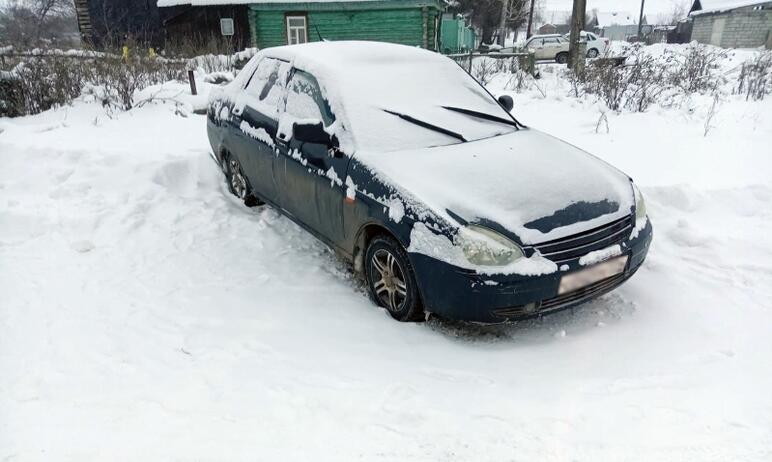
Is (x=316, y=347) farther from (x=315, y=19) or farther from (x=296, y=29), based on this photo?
(x=296, y=29)

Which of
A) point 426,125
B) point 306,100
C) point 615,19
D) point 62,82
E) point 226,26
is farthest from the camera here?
point 615,19

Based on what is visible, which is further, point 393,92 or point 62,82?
point 62,82

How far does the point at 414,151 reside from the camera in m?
3.51

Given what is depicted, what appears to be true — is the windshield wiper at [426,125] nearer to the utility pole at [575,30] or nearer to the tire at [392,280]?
the tire at [392,280]

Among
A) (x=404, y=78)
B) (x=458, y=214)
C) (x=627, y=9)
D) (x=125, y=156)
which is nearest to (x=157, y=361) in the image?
(x=458, y=214)

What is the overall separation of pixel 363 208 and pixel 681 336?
2.12m

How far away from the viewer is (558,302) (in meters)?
2.93

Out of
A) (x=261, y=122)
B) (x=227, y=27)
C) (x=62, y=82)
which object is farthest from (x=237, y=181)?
(x=227, y=27)

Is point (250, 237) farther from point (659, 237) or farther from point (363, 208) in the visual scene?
point (659, 237)

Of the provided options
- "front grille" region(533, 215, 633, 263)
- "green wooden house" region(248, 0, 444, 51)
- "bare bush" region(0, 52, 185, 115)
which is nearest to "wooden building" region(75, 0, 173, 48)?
"green wooden house" region(248, 0, 444, 51)

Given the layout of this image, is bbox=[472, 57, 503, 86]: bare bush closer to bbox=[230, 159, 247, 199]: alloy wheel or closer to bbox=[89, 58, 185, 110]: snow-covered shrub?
bbox=[89, 58, 185, 110]: snow-covered shrub

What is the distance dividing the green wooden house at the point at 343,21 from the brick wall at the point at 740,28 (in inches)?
871

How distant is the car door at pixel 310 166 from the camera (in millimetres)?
3586

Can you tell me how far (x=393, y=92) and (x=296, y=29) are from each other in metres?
18.7
